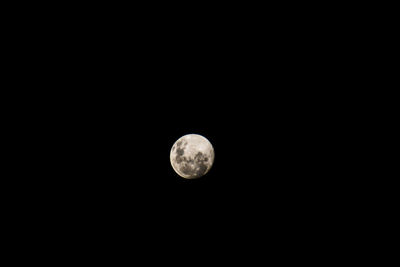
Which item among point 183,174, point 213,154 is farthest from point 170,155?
point 213,154

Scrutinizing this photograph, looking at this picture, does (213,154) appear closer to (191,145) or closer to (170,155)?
(191,145)

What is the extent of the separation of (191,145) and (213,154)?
343 mm

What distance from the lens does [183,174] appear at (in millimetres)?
3859

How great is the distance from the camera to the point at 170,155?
13.1 feet

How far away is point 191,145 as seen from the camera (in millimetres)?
3799

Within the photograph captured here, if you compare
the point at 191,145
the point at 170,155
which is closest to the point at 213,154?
the point at 191,145

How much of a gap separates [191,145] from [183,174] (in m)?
0.41

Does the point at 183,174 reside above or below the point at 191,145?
below

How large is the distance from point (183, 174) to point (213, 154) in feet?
1.61

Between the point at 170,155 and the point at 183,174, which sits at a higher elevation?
the point at 170,155

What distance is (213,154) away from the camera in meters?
3.91

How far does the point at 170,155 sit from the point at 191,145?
389mm

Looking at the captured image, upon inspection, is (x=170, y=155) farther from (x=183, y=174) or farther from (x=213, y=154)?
(x=213, y=154)
